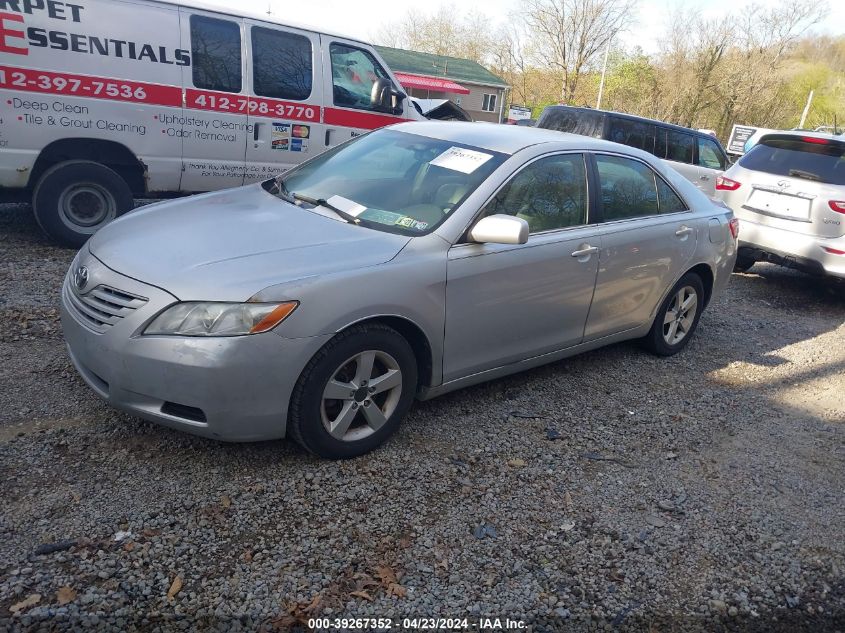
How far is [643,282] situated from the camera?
15.3 feet

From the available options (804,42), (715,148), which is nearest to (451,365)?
(715,148)

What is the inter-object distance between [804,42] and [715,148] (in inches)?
1448

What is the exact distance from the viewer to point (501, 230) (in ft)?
11.3

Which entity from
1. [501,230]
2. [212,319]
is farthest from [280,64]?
[212,319]

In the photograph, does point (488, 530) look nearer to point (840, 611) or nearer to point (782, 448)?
point (840, 611)

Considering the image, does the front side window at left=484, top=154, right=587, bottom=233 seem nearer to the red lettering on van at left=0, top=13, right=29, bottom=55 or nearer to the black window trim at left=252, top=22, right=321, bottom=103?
the black window trim at left=252, top=22, right=321, bottom=103

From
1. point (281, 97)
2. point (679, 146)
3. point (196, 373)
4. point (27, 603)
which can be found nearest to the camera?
point (27, 603)

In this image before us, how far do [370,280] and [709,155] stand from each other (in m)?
10.8

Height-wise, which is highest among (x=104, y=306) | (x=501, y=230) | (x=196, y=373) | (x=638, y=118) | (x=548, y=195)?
(x=638, y=118)

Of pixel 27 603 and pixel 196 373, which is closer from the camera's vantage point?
pixel 27 603

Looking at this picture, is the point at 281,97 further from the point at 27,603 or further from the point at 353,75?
the point at 27,603

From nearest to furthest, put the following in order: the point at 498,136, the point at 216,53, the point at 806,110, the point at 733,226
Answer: the point at 498,136 → the point at 733,226 → the point at 216,53 → the point at 806,110

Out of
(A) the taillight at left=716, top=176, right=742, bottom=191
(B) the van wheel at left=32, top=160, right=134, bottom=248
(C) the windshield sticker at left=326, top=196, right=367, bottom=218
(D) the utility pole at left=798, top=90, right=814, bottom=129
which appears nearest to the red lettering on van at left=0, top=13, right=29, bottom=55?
(B) the van wheel at left=32, top=160, right=134, bottom=248

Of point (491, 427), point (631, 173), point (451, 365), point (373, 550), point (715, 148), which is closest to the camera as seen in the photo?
point (373, 550)
